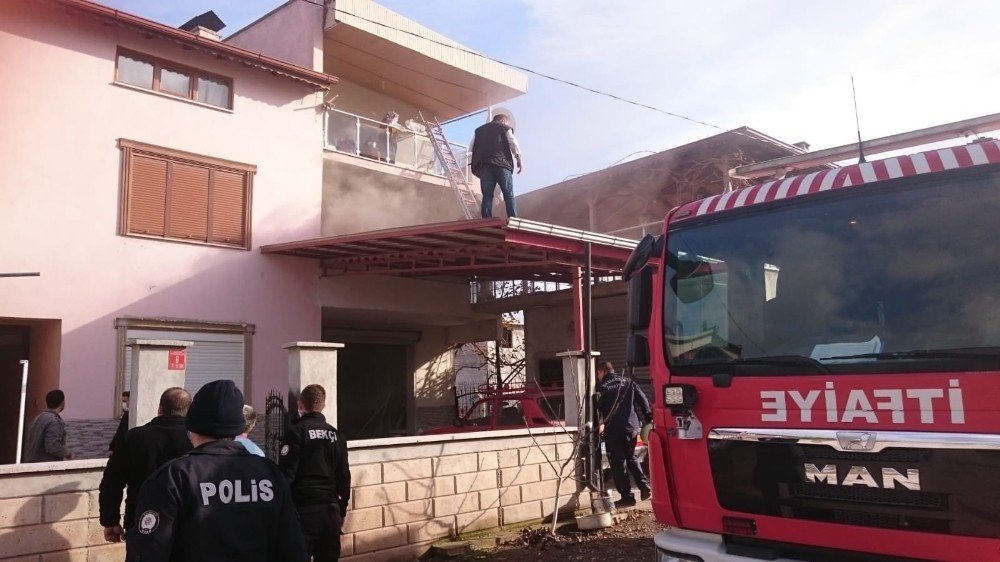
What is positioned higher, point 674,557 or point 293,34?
point 293,34

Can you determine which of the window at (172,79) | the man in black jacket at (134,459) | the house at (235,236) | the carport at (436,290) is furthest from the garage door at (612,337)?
the man in black jacket at (134,459)

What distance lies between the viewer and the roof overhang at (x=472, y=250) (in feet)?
31.7

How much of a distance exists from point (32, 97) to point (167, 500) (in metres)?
9.79

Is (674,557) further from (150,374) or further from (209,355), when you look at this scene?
(209,355)

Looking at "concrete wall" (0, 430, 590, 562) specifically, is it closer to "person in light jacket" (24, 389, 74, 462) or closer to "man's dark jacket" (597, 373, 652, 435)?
"man's dark jacket" (597, 373, 652, 435)

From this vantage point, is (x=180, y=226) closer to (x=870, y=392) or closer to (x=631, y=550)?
(x=631, y=550)

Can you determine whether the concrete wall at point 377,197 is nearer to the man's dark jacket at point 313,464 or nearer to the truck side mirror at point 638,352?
the man's dark jacket at point 313,464

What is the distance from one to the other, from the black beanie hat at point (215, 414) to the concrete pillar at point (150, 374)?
11.9ft

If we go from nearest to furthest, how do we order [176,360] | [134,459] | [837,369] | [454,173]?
[837,369], [134,459], [176,360], [454,173]

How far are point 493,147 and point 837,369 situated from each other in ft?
23.6

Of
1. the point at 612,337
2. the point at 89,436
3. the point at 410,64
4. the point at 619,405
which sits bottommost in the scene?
the point at 89,436

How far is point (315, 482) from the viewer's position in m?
5.00

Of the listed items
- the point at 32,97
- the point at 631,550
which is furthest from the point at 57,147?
the point at 631,550

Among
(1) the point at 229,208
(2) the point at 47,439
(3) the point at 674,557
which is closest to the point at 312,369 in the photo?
(2) the point at 47,439
